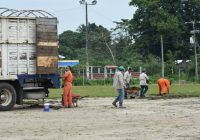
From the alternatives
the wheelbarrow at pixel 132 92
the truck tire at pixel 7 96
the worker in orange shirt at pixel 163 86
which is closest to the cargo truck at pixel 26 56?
the truck tire at pixel 7 96

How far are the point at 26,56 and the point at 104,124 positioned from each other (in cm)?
753

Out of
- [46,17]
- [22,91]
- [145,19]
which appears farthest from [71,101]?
[145,19]

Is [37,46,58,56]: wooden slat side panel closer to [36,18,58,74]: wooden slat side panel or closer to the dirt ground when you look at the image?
[36,18,58,74]: wooden slat side panel

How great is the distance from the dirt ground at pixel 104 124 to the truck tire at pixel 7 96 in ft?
1.38

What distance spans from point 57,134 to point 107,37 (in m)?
97.0

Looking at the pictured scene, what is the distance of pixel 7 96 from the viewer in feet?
73.9

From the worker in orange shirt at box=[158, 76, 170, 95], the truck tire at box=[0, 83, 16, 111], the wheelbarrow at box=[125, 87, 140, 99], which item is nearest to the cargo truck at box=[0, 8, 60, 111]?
the truck tire at box=[0, 83, 16, 111]

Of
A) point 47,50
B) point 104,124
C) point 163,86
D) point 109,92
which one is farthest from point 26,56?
point 109,92

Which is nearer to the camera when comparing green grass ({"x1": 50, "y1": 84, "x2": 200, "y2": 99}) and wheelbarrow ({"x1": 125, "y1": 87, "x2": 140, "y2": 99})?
wheelbarrow ({"x1": 125, "y1": 87, "x2": 140, "y2": 99})

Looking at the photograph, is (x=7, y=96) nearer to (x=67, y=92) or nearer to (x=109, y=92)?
(x=67, y=92)

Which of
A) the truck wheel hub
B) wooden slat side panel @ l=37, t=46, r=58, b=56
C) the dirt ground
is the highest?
wooden slat side panel @ l=37, t=46, r=58, b=56

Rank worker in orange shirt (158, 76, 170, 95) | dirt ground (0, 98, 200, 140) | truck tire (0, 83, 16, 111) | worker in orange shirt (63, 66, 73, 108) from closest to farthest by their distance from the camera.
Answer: dirt ground (0, 98, 200, 140) < truck tire (0, 83, 16, 111) < worker in orange shirt (63, 66, 73, 108) < worker in orange shirt (158, 76, 170, 95)

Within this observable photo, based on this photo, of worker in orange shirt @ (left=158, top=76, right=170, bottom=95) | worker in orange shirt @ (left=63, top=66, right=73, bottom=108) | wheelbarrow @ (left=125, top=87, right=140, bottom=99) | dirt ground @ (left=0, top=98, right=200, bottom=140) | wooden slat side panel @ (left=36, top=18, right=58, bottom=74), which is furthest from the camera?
worker in orange shirt @ (left=158, top=76, right=170, bottom=95)

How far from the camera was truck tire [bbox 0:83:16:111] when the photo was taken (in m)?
22.4
